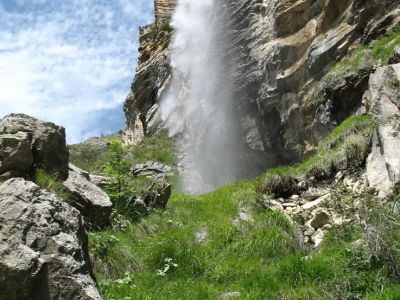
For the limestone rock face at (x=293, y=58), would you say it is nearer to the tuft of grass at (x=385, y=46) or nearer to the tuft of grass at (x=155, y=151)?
the tuft of grass at (x=385, y=46)

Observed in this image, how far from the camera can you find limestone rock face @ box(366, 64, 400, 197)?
912 cm

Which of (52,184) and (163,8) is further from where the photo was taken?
(163,8)

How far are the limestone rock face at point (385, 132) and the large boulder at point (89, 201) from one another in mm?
4749

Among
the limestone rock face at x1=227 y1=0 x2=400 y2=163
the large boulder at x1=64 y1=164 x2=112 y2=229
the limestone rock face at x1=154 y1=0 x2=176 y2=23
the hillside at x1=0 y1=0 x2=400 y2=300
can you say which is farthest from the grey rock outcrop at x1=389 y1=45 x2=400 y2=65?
the limestone rock face at x1=154 y1=0 x2=176 y2=23

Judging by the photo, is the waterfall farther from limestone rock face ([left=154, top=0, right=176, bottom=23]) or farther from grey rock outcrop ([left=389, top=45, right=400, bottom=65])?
limestone rock face ([left=154, top=0, right=176, bottom=23])

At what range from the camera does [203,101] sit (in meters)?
26.3

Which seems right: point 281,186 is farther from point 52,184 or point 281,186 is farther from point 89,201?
point 52,184

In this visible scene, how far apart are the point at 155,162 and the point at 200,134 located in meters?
3.05

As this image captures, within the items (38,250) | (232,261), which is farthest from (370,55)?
(38,250)

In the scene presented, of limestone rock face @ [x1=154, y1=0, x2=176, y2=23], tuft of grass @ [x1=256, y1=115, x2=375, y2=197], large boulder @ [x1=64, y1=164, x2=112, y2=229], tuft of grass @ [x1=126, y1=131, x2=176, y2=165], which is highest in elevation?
limestone rock face @ [x1=154, y1=0, x2=176, y2=23]

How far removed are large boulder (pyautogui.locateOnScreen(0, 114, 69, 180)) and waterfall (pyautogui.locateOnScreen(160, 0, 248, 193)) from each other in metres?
11.9

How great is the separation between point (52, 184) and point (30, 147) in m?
0.75

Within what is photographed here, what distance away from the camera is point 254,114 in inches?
838

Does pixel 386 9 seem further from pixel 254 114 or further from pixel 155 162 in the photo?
pixel 155 162
